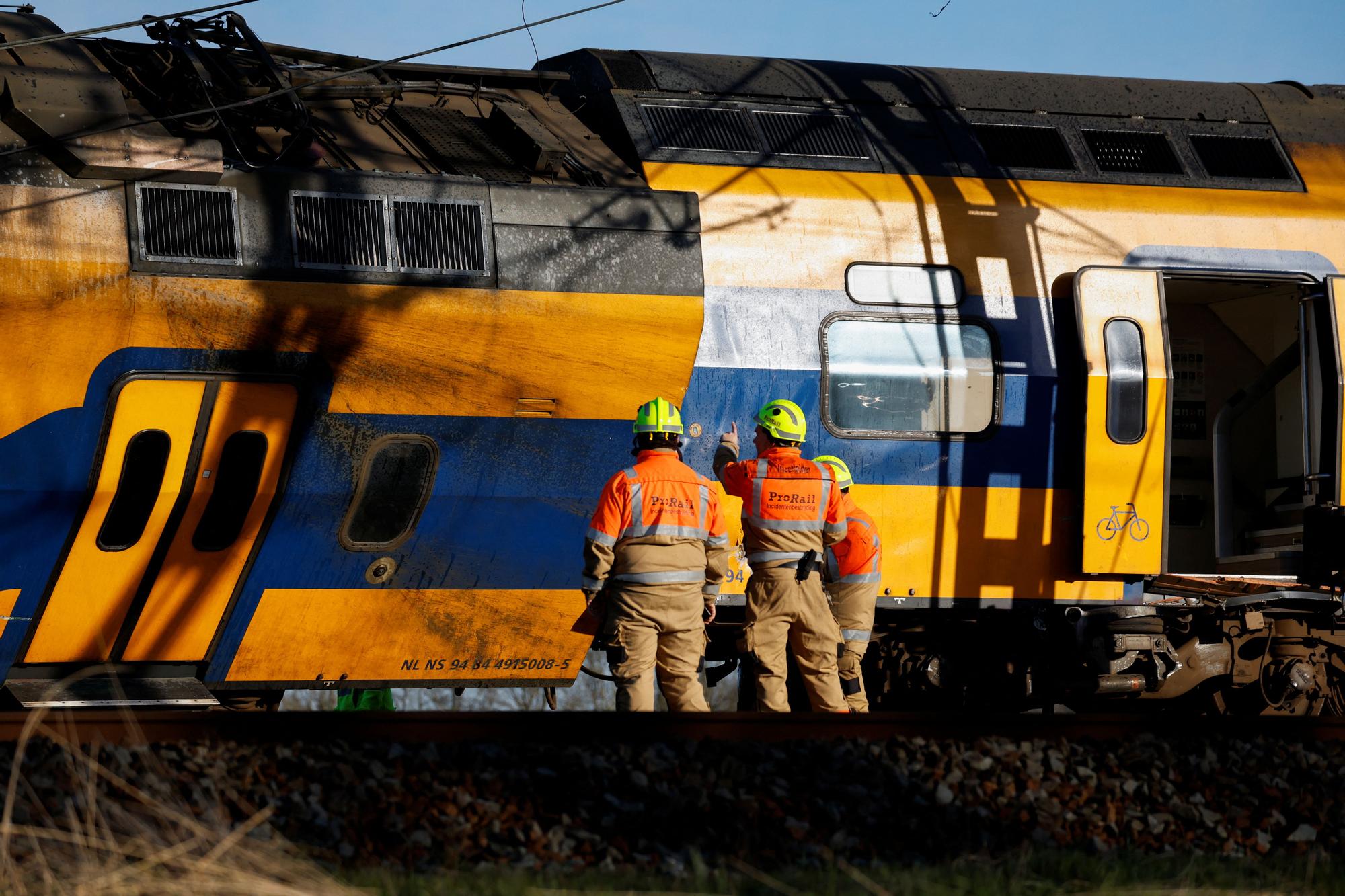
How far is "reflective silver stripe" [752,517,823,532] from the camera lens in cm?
762

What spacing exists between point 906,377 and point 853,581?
127 cm

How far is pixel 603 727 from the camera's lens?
586 centimetres

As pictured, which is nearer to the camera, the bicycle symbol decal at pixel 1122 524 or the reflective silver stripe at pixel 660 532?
the reflective silver stripe at pixel 660 532

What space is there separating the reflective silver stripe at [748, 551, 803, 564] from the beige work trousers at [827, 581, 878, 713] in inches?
20.9

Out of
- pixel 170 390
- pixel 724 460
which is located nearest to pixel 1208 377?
pixel 724 460

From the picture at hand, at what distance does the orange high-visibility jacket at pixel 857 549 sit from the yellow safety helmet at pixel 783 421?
0.53 m

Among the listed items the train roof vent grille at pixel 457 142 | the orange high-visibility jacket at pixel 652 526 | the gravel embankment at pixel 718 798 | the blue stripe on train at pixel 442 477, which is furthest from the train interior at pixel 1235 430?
the train roof vent grille at pixel 457 142

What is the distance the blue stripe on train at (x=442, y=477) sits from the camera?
21.9 feet

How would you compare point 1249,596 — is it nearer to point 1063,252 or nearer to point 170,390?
point 1063,252

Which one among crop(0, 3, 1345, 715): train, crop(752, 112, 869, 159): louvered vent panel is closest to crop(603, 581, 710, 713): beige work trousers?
crop(0, 3, 1345, 715): train

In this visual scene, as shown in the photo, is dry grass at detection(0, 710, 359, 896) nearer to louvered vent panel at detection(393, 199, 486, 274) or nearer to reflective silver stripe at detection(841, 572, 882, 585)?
louvered vent panel at detection(393, 199, 486, 274)

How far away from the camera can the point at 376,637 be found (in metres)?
7.38

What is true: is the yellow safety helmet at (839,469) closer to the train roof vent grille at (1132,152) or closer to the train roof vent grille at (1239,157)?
the train roof vent grille at (1132,152)

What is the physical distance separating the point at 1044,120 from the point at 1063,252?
1.05m
